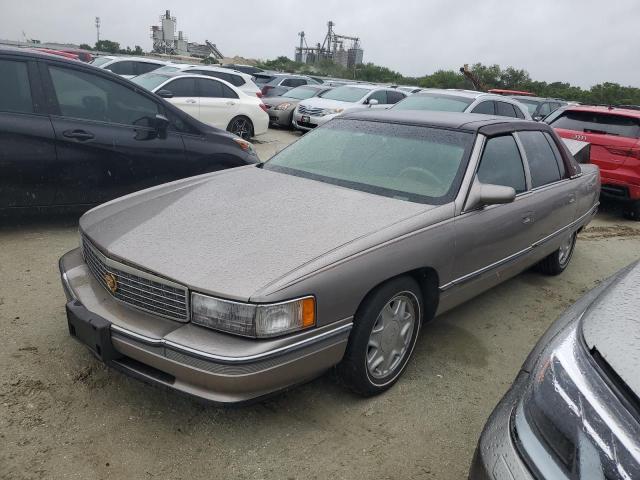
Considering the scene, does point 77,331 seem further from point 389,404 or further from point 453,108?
point 453,108

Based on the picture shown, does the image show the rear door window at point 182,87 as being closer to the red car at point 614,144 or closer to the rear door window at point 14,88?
the rear door window at point 14,88

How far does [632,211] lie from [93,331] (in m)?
7.72

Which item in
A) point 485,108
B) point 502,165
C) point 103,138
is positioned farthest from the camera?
point 485,108

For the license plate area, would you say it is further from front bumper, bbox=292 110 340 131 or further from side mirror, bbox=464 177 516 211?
front bumper, bbox=292 110 340 131

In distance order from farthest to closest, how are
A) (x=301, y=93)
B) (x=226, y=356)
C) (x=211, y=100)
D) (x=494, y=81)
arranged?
(x=494, y=81) → (x=301, y=93) → (x=211, y=100) → (x=226, y=356)

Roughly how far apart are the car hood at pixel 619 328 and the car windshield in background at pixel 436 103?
26.2ft

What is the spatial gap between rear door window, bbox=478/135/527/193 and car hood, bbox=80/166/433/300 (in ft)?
2.39

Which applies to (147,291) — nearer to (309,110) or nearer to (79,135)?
(79,135)

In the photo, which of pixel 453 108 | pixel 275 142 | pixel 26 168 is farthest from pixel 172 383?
pixel 275 142

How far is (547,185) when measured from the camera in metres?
4.32

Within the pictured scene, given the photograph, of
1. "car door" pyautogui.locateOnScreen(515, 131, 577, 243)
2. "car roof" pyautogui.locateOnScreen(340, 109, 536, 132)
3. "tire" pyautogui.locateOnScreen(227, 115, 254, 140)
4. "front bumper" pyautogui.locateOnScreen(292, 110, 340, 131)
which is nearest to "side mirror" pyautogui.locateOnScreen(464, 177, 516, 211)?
"car roof" pyautogui.locateOnScreen(340, 109, 536, 132)

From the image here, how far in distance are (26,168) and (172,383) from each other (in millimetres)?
3027

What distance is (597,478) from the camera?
4.19 feet

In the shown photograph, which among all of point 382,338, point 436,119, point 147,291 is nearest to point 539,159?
point 436,119
